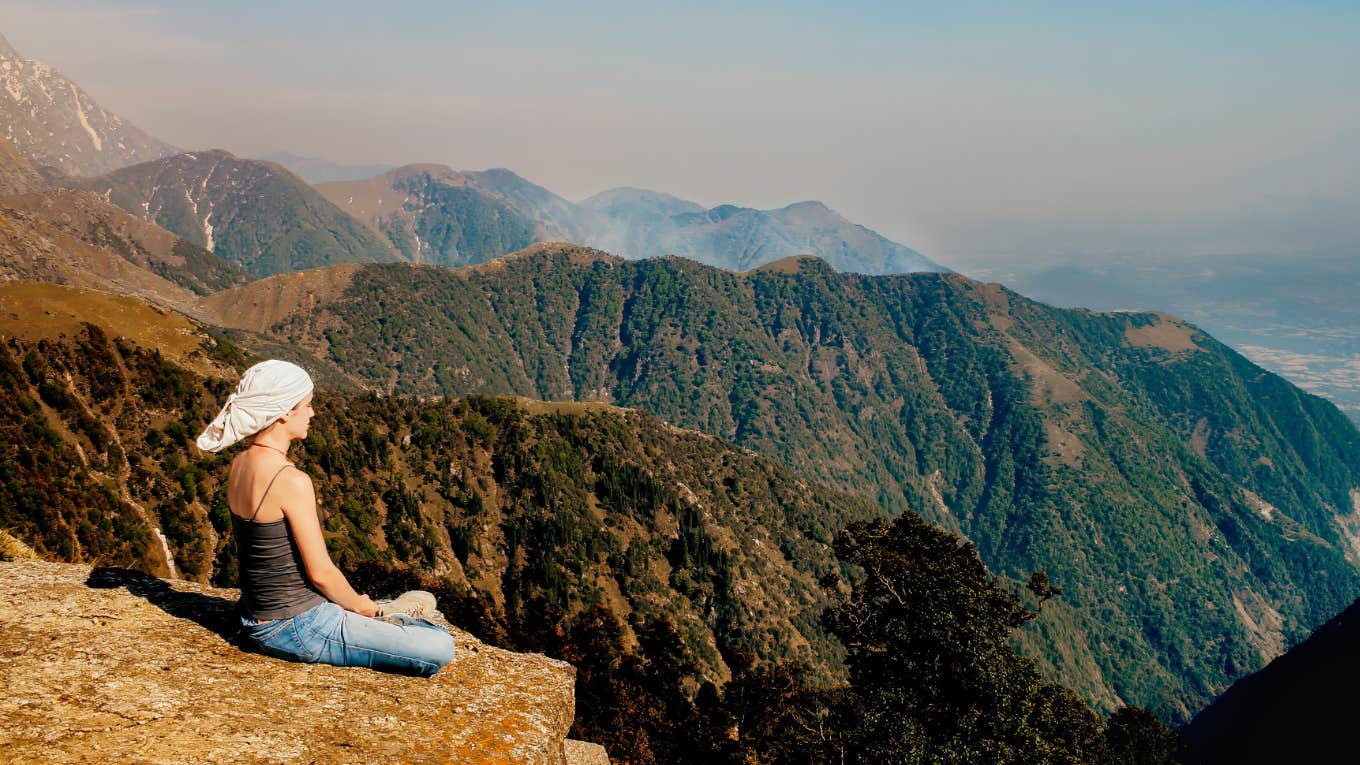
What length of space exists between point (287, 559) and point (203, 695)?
1.61 metres

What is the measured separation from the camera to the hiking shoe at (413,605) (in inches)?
397

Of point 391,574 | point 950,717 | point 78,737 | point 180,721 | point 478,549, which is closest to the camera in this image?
point 78,737

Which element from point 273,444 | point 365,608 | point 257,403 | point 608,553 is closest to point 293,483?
point 273,444

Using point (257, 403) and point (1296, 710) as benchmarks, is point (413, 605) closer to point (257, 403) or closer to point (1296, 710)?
point (257, 403)

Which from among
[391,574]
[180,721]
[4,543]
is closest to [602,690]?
[391,574]

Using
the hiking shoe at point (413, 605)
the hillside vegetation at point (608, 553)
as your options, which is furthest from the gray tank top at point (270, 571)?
the hillside vegetation at point (608, 553)

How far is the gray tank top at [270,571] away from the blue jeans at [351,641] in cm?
18

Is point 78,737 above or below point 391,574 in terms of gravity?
above

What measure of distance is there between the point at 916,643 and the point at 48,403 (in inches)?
3976

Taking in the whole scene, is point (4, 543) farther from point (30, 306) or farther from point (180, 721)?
point (30, 306)

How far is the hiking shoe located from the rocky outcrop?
1284mm

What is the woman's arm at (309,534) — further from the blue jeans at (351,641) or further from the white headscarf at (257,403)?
the white headscarf at (257,403)

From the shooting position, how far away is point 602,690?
186 ft

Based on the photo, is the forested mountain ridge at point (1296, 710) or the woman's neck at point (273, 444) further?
the forested mountain ridge at point (1296, 710)
